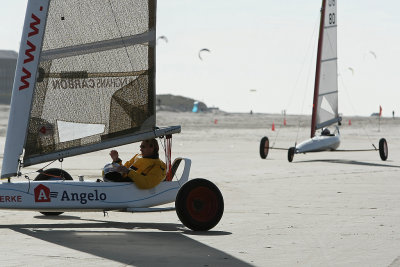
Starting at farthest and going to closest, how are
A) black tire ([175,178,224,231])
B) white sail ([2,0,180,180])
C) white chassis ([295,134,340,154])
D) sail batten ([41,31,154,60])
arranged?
white chassis ([295,134,340,154]) → sail batten ([41,31,154,60]) → white sail ([2,0,180,180]) → black tire ([175,178,224,231])

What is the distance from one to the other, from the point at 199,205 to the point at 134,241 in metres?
1.14

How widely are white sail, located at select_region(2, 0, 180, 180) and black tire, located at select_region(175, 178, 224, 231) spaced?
105 centimetres

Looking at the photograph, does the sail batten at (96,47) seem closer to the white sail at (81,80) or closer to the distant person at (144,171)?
the white sail at (81,80)

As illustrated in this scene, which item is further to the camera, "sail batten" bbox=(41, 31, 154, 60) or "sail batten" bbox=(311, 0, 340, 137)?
"sail batten" bbox=(311, 0, 340, 137)

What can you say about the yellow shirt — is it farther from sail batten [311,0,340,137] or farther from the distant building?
the distant building

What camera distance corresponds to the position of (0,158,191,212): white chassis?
10.6 m

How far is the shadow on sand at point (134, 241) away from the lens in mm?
8539

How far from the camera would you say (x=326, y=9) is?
103 ft

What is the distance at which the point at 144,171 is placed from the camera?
433 inches

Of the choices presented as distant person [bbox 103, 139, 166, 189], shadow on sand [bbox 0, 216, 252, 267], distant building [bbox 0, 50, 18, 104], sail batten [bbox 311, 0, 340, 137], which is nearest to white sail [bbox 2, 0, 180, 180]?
distant person [bbox 103, 139, 166, 189]

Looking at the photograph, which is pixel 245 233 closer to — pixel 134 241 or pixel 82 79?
pixel 134 241

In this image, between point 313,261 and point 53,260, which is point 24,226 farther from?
point 313,261

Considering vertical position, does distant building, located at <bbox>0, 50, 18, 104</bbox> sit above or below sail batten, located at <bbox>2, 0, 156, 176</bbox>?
above

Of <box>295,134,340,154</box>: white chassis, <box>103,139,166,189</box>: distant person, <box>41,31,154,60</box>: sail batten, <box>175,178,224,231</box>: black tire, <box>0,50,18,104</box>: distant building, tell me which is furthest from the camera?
<box>0,50,18,104</box>: distant building
